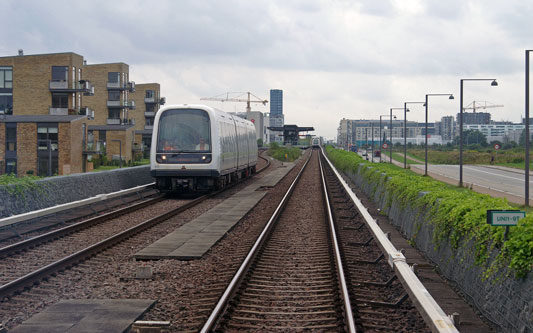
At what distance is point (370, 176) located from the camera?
24.2 meters

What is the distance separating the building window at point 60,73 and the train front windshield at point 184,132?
39.2 m

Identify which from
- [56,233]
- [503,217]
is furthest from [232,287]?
[56,233]

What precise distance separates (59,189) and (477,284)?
13355mm

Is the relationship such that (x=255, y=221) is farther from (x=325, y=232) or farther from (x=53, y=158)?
(x=53, y=158)

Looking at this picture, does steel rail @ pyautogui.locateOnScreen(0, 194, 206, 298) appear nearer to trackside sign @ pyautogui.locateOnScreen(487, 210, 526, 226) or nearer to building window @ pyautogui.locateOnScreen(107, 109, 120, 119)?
trackside sign @ pyautogui.locateOnScreen(487, 210, 526, 226)

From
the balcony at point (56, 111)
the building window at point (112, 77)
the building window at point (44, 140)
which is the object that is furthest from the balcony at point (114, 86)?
the building window at point (44, 140)

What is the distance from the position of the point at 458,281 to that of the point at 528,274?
2813 mm

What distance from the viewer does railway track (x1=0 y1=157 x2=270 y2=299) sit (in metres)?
8.81

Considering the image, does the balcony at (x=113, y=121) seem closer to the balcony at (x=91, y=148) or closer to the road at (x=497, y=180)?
the balcony at (x=91, y=148)

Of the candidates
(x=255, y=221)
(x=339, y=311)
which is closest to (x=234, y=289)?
(x=339, y=311)

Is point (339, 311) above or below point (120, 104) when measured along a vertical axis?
below

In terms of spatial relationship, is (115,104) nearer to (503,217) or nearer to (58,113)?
(58,113)

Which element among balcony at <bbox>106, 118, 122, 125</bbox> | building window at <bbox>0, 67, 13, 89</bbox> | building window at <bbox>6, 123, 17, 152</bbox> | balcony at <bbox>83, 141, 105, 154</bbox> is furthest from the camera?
balcony at <bbox>106, 118, 122, 125</bbox>

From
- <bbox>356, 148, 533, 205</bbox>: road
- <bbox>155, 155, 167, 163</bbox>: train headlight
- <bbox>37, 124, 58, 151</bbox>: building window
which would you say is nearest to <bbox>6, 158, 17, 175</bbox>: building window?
<bbox>37, 124, 58, 151</bbox>: building window
